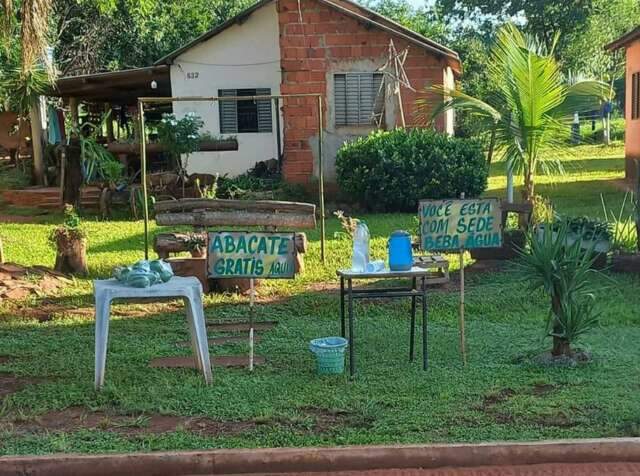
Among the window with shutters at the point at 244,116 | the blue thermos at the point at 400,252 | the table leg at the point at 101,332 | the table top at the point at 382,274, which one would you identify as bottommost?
the table leg at the point at 101,332

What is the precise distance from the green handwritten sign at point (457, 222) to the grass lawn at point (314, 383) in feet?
2.91

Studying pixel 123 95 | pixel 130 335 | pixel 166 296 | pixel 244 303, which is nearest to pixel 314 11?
pixel 123 95

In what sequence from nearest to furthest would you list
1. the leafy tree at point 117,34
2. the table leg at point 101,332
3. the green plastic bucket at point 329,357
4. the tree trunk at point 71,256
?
the table leg at point 101,332
the green plastic bucket at point 329,357
the tree trunk at point 71,256
the leafy tree at point 117,34

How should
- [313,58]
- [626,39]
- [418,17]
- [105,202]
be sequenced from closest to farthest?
[105,202] → [313,58] → [626,39] → [418,17]

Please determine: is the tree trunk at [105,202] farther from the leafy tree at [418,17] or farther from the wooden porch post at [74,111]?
the leafy tree at [418,17]

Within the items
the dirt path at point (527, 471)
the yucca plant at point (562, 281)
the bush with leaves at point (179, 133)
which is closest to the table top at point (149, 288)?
the dirt path at point (527, 471)

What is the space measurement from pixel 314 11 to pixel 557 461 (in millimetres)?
12570

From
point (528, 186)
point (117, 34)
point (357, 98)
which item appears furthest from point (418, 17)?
point (528, 186)

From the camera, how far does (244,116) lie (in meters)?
17.3

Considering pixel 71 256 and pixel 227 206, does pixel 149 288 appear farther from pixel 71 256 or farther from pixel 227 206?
pixel 71 256

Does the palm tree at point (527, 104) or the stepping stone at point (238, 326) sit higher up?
the palm tree at point (527, 104)

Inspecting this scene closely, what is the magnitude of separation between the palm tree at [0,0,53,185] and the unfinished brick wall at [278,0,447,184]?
4.52 metres

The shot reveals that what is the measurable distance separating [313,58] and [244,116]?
98.9 inches

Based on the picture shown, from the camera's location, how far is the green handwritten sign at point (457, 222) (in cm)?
596
